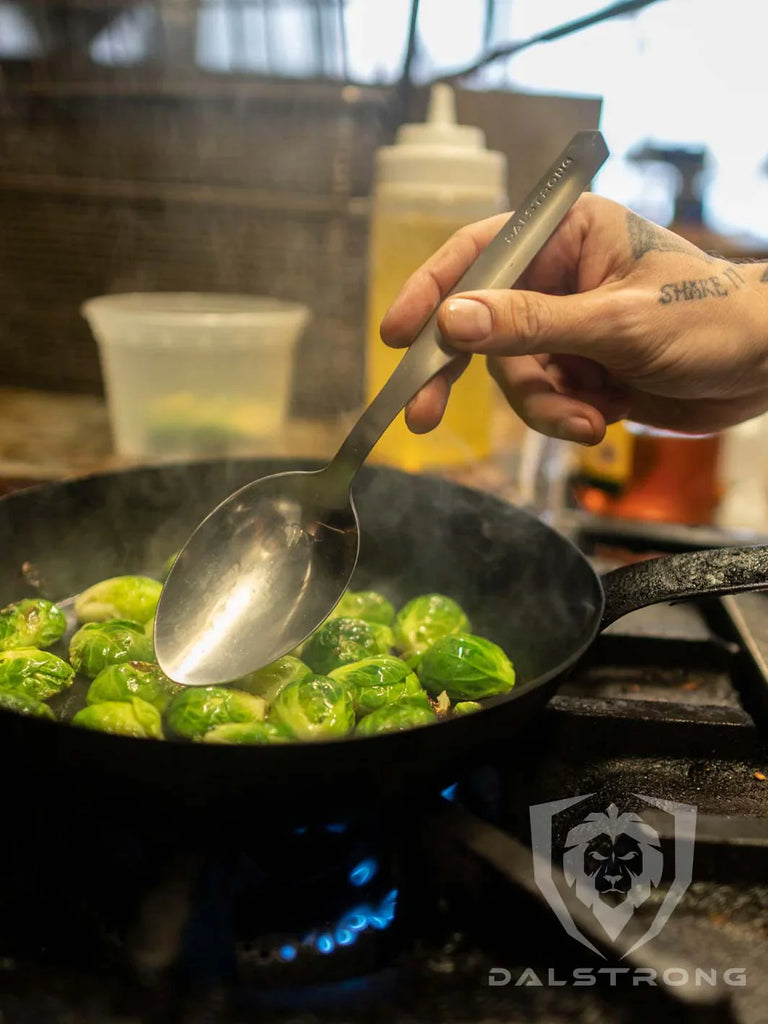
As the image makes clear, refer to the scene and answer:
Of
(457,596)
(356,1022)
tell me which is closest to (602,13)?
(457,596)

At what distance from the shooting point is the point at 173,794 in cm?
90

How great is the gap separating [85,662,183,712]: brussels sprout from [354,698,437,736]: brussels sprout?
12.8 inches

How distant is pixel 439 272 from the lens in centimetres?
151

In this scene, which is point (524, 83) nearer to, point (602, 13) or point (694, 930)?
point (602, 13)

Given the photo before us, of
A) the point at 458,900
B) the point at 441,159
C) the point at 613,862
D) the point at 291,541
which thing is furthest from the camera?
the point at 441,159

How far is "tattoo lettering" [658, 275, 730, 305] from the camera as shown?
1.32 meters

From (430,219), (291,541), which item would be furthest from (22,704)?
(430,219)

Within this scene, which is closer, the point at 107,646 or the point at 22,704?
the point at 22,704

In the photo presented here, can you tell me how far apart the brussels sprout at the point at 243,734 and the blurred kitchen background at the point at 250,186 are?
1.28 meters

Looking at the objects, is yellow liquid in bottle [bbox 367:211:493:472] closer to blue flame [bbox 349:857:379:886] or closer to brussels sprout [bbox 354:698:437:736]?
brussels sprout [bbox 354:698:437:736]

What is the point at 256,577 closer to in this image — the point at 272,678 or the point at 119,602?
the point at 272,678

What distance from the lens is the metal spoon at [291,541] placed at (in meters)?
1.26

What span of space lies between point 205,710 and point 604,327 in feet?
2.82

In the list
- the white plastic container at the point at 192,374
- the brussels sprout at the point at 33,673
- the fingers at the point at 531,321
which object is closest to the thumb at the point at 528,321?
the fingers at the point at 531,321
